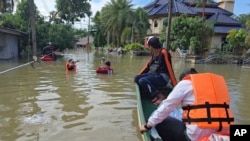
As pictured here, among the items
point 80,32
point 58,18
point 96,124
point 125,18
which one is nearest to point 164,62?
point 96,124

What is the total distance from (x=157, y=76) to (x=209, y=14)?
1701 inches

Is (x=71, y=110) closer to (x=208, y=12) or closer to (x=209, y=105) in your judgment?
(x=209, y=105)

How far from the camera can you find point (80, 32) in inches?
4222

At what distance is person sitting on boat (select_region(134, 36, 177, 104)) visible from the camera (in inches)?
250

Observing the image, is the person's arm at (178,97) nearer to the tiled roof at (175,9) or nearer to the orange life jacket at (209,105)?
the orange life jacket at (209,105)

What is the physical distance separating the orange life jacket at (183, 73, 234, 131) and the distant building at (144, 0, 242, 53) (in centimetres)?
3904

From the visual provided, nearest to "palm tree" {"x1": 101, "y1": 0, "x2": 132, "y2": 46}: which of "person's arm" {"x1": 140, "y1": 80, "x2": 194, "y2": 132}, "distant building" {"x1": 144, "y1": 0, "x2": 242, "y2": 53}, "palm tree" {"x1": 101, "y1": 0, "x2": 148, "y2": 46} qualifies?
"palm tree" {"x1": 101, "y1": 0, "x2": 148, "y2": 46}

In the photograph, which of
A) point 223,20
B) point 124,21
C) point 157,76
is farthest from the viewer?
point 124,21

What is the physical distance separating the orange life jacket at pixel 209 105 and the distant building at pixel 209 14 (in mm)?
39037

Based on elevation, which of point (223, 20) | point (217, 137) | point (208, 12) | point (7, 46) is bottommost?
point (217, 137)

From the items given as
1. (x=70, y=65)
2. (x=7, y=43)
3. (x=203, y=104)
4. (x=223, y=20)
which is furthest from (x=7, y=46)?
(x=223, y=20)

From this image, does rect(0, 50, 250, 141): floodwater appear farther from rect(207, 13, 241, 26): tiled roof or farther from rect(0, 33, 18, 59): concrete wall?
rect(207, 13, 241, 26): tiled roof

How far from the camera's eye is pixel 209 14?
47.0 meters

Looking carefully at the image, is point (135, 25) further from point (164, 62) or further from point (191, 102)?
point (191, 102)
